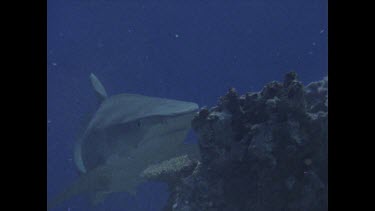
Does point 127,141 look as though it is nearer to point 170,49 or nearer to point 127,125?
point 127,125

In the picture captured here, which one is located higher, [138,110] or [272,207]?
[138,110]

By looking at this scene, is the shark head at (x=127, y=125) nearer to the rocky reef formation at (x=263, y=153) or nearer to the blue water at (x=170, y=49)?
the rocky reef formation at (x=263, y=153)

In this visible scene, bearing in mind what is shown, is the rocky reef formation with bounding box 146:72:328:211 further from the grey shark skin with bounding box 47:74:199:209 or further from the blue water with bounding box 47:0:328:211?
the blue water with bounding box 47:0:328:211

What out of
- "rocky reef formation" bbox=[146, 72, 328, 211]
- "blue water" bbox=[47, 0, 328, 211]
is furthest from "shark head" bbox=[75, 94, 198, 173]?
"blue water" bbox=[47, 0, 328, 211]

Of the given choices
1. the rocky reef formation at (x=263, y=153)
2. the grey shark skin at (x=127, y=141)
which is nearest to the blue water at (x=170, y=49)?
the grey shark skin at (x=127, y=141)

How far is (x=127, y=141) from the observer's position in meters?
9.02

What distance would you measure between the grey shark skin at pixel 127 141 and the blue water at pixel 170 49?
28.1 metres
